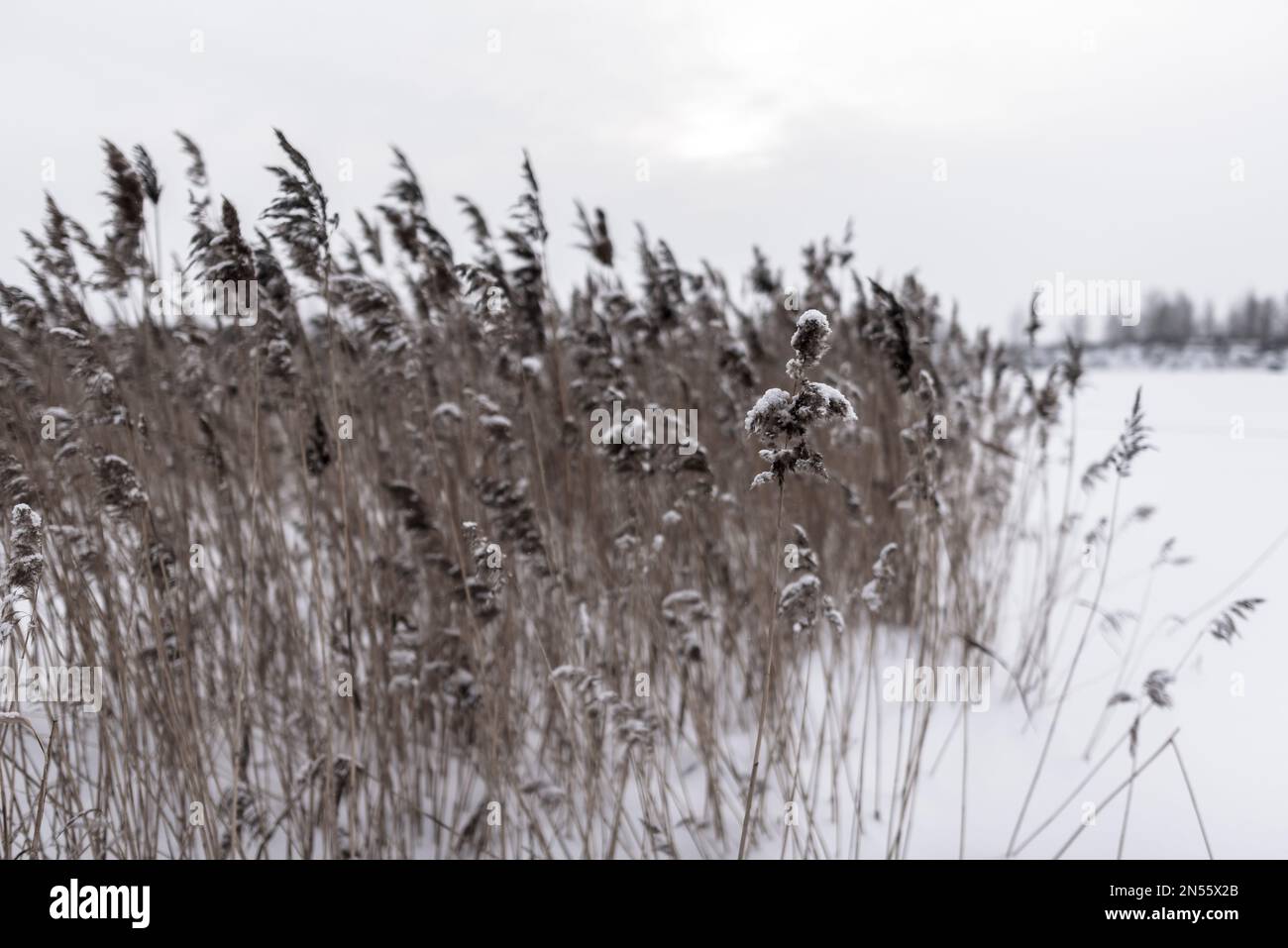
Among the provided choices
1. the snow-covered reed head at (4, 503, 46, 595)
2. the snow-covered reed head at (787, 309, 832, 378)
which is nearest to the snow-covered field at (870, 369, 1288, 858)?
the snow-covered reed head at (787, 309, 832, 378)

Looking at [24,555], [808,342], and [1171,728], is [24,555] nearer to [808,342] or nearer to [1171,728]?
[808,342]

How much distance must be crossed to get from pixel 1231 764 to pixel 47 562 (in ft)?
13.2

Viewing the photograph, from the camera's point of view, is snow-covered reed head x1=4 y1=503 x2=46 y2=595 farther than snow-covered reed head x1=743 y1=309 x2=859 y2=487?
Yes

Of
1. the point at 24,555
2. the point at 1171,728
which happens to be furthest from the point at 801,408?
the point at 1171,728

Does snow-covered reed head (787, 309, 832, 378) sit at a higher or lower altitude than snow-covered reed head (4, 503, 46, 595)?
higher

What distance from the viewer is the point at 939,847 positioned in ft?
7.32

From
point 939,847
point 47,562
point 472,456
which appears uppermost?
point 472,456

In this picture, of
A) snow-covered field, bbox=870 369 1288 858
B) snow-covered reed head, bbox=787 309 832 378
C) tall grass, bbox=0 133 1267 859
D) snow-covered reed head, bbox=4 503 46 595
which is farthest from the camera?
snow-covered field, bbox=870 369 1288 858

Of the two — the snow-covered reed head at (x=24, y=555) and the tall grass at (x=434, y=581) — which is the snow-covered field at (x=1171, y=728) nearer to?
the tall grass at (x=434, y=581)

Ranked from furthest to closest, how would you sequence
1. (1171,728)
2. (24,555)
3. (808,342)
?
1. (1171,728)
2. (24,555)
3. (808,342)

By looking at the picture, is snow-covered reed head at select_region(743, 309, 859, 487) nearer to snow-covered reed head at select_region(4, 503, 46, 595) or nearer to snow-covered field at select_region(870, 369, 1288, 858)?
snow-covered reed head at select_region(4, 503, 46, 595)

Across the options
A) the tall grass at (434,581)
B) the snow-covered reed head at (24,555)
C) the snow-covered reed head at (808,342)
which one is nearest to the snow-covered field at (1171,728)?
the tall grass at (434,581)
